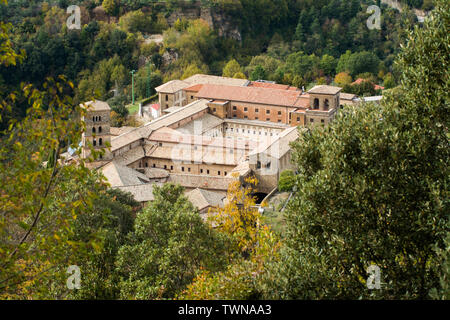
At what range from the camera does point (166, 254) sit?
14211 mm


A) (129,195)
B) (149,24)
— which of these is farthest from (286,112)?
(149,24)

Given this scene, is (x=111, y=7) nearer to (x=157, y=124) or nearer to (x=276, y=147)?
(x=157, y=124)

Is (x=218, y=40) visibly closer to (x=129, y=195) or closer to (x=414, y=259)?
(x=129, y=195)

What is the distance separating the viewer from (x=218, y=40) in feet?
204

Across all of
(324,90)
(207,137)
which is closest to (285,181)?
(207,137)

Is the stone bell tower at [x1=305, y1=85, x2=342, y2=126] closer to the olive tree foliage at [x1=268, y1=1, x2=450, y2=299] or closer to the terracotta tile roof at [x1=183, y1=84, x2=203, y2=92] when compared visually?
the terracotta tile roof at [x1=183, y1=84, x2=203, y2=92]

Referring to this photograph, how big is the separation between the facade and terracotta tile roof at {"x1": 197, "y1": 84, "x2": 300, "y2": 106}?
0.19 feet

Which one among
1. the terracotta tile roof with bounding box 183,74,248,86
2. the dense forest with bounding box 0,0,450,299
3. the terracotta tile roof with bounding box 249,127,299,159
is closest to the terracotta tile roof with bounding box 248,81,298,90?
the terracotta tile roof with bounding box 183,74,248,86

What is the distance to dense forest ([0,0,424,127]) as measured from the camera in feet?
173

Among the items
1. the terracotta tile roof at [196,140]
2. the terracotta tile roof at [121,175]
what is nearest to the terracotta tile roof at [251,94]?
the terracotta tile roof at [196,140]

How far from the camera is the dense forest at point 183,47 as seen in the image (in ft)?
173

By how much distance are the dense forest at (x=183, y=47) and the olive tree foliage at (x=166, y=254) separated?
30522 mm
